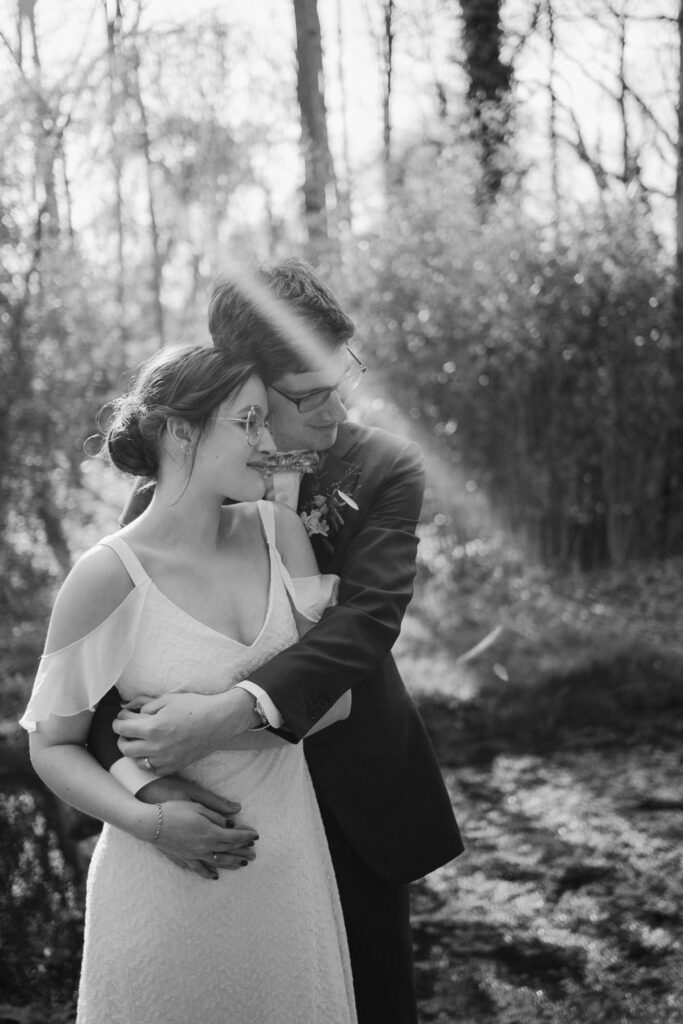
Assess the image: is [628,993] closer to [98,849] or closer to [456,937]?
[456,937]

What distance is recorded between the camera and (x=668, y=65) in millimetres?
9922

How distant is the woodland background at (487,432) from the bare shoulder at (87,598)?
2328 mm

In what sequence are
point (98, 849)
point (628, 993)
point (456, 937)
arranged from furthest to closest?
point (456, 937)
point (628, 993)
point (98, 849)

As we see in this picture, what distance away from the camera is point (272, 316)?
6.95 ft

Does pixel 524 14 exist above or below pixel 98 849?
above

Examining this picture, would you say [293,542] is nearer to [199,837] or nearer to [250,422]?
[250,422]

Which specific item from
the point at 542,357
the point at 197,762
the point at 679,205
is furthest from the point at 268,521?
the point at 679,205

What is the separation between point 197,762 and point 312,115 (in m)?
10.7

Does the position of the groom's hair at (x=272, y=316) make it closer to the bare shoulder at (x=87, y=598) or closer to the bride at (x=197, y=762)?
the bride at (x=197, y=762)

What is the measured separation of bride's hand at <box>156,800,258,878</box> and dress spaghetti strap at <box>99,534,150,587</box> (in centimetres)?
37

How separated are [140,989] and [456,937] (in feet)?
7.64

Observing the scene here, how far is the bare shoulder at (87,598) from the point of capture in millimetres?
1764

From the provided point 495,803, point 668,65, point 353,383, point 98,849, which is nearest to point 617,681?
point 495,803

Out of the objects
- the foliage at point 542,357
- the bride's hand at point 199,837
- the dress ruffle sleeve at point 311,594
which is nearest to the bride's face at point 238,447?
the dress ruffle sleeve at point 311,594
